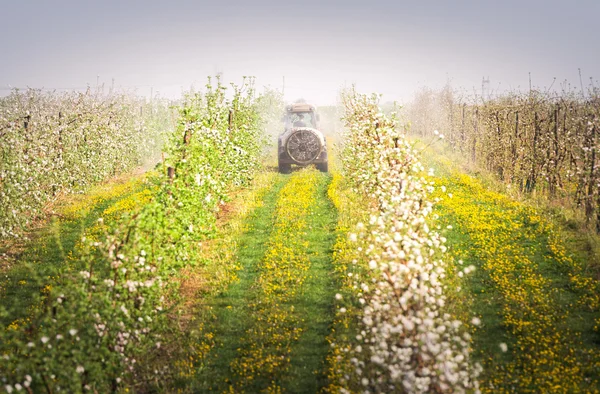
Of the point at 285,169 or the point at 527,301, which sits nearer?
the point at 527,301

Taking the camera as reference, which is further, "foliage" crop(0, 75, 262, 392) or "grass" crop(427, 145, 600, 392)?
"grass" crop(427, 145, 600, 392)

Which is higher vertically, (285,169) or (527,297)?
(285,169)

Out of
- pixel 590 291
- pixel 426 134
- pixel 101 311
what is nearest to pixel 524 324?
pixel 590 291

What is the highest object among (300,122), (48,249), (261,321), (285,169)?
(300,122)

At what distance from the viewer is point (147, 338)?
787cm

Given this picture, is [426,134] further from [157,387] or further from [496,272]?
[157,387]

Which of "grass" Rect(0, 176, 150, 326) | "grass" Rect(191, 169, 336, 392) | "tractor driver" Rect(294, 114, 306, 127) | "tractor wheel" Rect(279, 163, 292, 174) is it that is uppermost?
"tractor driver" Rect(294, 114, 306, 127)

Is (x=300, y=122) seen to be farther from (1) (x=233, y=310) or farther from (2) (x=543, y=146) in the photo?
(1) (x=233, y=310)

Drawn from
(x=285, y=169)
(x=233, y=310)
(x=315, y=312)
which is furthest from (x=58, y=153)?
(x=315, y=312)

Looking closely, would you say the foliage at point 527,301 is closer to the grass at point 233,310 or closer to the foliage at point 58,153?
the grass at point 233,310

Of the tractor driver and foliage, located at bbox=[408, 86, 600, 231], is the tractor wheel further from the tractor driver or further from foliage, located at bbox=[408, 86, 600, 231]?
foliage, located at bbox=[408, 86, 600, 231]

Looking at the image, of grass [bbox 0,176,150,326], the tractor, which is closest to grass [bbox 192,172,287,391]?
grass [bbox 0,176,150,326]

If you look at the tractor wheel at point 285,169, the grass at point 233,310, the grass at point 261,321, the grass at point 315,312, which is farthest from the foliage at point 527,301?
the tractor wheel at point 285,169

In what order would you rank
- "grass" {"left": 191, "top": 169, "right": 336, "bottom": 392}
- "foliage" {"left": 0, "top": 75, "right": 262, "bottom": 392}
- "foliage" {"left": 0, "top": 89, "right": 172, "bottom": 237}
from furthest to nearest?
"foliage" {"left": 0, "top": 89, "right": 172, "bottom": 237}, "grass" {"left": 191, "top": 169, "right": 336, "bottom": 392}, "foliage" {"left": 0, "top": 75, "right": 262, "bottom": 392}
